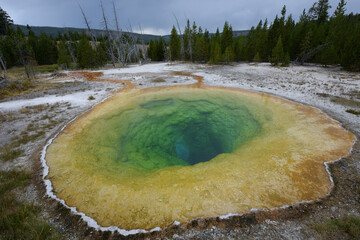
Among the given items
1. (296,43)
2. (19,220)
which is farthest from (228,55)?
(19,220)

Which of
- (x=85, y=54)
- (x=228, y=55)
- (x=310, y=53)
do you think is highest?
(x=85, y=54)

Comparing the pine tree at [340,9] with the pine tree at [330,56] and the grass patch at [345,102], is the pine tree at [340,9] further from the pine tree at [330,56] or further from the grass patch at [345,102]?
the grass patch at [345,102]

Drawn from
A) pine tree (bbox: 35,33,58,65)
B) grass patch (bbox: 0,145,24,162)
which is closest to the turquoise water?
grass patch (bbox: 0,145,24,162)

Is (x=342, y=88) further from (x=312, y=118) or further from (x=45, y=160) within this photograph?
(x=45, y=160)

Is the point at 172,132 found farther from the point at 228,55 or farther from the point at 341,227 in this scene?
the point at 228,55

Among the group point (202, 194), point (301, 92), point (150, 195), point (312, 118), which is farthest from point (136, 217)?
point (301, 92)

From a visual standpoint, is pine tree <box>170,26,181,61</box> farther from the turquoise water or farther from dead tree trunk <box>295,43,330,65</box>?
the turquoise water
